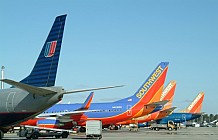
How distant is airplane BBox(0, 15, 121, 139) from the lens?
790 inches

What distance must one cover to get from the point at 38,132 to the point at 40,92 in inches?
430

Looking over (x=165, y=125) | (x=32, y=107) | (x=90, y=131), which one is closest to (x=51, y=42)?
(x=32, y=107)

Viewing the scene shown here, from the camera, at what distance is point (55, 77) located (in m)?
21.1

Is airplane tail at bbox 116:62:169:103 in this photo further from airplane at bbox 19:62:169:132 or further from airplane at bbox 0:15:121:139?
airplane at bbox 0:15:121:139

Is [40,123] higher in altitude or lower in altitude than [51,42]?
lower

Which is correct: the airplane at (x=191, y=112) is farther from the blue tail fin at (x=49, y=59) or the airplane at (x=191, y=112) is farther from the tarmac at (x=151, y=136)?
the blue tail fin at (x=49, y=59)

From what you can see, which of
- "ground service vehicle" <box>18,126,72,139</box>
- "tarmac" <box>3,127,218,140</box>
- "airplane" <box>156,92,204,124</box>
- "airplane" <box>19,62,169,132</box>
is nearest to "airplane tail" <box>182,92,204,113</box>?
"airplane" <box>156,92,204,124</box>

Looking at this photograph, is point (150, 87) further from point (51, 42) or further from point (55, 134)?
point (51, 42)

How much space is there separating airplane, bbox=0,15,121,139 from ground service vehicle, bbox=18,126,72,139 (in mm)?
6931

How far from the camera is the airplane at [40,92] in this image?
65.8 ft

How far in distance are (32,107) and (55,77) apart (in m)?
2.11

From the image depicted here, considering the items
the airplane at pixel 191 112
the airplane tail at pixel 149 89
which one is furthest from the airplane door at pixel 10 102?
the airplane at pixel 191 112

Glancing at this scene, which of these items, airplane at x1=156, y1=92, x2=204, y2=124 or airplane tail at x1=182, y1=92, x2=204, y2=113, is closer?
airplane at x1=156, y1=92, x2=204, y2=124

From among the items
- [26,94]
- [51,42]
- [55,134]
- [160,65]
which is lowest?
[55,134]
